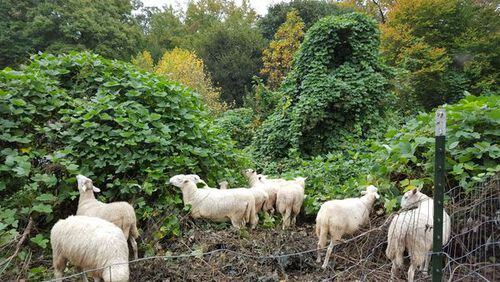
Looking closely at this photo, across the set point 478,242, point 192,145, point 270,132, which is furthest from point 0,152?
point 270,132

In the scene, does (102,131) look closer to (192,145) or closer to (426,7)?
(192,145)

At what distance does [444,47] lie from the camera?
17.6 m

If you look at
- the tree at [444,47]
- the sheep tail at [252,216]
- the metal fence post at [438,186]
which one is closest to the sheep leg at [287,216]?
the sheep tail at [252,216]

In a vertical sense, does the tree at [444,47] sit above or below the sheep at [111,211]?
above

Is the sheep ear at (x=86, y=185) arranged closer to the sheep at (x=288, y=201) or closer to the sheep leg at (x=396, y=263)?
the sheep at (x=288, y=201)

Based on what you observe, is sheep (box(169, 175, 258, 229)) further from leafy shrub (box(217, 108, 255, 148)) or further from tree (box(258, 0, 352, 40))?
tree (box(258, 0, 352, 40))

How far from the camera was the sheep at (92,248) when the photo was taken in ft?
10.4

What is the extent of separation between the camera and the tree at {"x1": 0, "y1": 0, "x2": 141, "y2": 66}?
2600cm

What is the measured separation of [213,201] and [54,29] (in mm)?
27108

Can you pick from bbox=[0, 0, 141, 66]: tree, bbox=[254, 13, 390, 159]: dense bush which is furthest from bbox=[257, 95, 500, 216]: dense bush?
bbox=[0, 0, 141, 66]: tree

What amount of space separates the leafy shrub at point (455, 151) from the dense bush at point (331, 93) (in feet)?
17.7

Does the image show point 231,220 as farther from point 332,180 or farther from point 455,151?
point 455,151

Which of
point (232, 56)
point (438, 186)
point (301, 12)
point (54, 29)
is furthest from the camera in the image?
point (232, 56)

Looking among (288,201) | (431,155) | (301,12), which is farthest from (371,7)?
(431,155)
